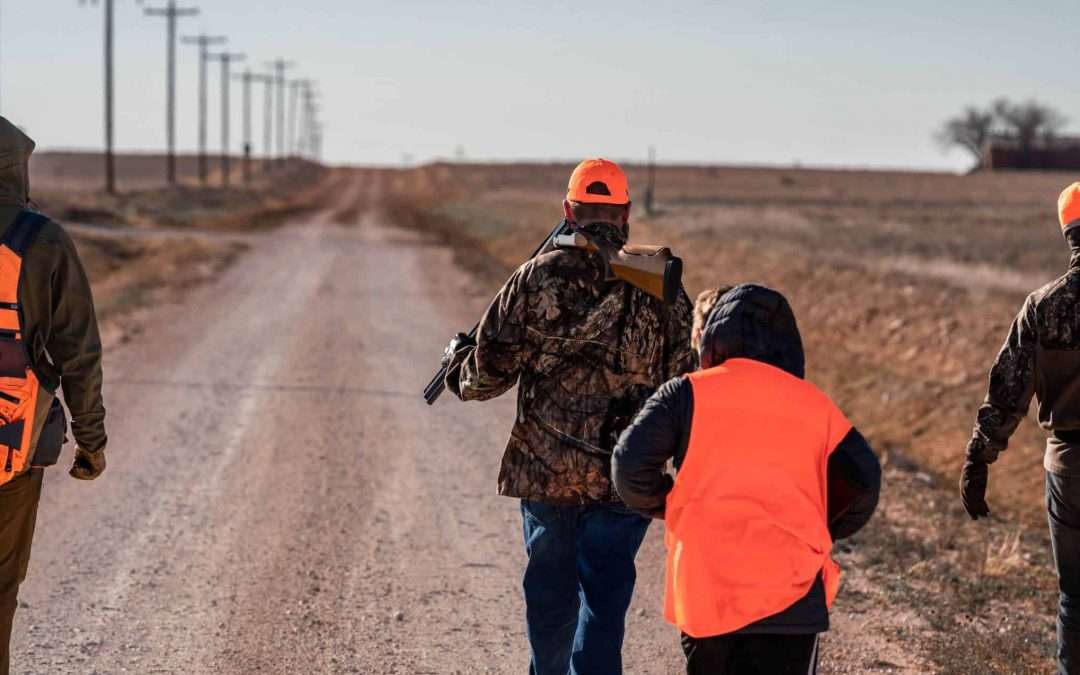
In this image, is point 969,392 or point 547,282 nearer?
point 547,282

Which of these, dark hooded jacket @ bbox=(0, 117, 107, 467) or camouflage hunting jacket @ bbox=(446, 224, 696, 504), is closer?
dark hooded jacket @ bbox=(0, 117, 107, 467)

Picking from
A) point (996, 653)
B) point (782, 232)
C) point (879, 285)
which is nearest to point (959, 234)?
point (782, 232)

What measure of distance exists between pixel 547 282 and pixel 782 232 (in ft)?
103

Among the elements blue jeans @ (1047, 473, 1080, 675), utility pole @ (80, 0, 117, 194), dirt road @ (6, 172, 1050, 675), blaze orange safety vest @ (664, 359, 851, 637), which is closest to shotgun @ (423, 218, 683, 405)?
blaze orange safety vest @ (664, 359, 851, 637)

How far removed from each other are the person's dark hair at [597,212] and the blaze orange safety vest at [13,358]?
65.2 inches

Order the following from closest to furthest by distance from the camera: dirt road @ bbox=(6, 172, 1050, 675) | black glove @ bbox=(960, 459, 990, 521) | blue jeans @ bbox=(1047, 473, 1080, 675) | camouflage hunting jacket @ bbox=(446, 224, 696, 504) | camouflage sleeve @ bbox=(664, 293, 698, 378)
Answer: camouflage hunting jacket @ bbox=(446, 224, 696, 504) → camouflage sleeve @ bbox=(664, 293, 698, 378) → blue jeans @ bbox=(1047, 473, 1080, 675) → black glove @ bbox=(960, 459, 990, 521) → dirt road @ bbox=(6, 172, 1050, 675)

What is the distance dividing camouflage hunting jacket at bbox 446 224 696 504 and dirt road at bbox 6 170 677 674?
5.94 ft

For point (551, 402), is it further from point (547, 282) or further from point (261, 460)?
point (261, 460)

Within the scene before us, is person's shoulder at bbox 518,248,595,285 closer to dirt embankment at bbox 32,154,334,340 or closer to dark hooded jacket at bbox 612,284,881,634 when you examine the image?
dark hooded jacket at bbox 612,284,881,634

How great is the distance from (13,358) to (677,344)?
205cm

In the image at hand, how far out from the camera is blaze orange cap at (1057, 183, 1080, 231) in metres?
5.21

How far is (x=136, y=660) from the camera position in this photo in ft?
19.9

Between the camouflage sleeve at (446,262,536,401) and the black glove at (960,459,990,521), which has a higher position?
the camouflage sleeve at (446,262,536,401)

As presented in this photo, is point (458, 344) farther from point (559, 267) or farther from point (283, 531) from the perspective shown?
point (283, 531)
